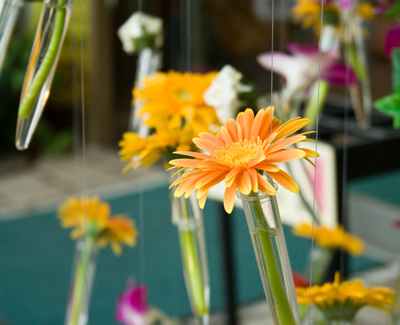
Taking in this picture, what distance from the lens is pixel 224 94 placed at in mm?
411

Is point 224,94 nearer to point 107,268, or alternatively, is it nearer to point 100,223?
point 100,223

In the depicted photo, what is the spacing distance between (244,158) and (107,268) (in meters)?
1.40

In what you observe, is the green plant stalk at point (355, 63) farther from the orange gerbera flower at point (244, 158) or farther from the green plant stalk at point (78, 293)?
the orange gerbera flower at point (244, 158)

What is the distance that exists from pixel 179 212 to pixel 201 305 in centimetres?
6

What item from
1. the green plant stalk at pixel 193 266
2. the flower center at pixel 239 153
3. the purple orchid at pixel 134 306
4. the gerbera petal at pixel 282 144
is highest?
the gerbera petal at pixel 282 144

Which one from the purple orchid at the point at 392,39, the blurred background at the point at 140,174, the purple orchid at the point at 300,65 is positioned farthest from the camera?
the blurred background at the point at 140,174

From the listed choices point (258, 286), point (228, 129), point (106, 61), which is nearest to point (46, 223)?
point (258, 286)

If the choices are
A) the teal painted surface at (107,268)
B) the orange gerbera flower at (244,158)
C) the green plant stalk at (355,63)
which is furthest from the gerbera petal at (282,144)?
the teal painted surface at (107,268)

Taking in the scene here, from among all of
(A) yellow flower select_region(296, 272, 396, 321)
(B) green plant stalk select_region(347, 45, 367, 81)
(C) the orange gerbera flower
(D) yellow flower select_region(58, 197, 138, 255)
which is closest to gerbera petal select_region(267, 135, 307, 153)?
(C) the orange gerbera flower

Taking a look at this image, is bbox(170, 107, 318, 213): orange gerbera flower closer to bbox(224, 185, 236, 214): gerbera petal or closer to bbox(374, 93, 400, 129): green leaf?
bbox(224, 185, 236, 214): gerbera petal

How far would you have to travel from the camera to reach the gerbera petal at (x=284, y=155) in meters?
0.23

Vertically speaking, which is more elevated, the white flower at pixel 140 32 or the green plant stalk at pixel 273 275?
the white flower at pixel 140 32

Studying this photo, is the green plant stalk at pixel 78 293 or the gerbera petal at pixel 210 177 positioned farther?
the green plant stalk at pixel 78 293

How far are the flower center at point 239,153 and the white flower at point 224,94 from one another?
0.50 feet
